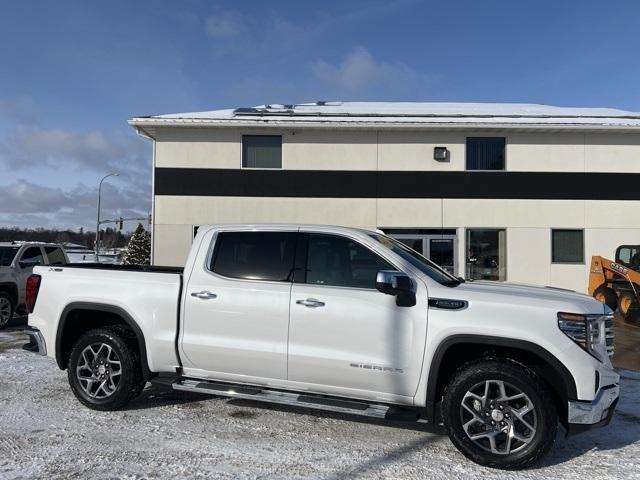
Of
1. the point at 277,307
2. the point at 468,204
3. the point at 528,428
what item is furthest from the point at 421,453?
the point at 468,204

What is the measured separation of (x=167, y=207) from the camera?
15672 mm

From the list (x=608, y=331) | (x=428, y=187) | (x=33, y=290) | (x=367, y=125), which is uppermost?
(x=367, y=125)

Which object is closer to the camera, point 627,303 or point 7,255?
point 7,255

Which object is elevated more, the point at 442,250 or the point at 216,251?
the point at 442,250

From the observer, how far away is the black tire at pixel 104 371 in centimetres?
520

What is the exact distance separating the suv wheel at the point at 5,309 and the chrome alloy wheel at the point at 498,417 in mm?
9823

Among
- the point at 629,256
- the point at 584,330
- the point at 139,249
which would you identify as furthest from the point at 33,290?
the point at 139,249

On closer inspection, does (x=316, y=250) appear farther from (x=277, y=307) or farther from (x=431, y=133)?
(x=431, y=133)

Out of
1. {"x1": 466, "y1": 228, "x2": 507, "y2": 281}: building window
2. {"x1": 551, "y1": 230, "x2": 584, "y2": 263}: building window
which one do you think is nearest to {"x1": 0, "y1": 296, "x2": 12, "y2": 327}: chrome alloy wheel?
{"x1": 466, "y1": 228, "x2": 507, "y2": 281}: building window

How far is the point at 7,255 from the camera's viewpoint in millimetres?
11133

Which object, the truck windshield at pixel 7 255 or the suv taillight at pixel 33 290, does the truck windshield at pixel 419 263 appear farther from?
the truck windshield at pixel 7 255

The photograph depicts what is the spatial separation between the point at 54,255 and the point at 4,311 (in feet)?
5.84

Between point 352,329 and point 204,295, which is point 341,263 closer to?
point 352,329

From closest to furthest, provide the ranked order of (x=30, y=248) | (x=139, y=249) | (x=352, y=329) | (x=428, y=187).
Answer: (x=352, y=329), (x=30, y=248), (x=428, y=187), (x=139, y=249)
